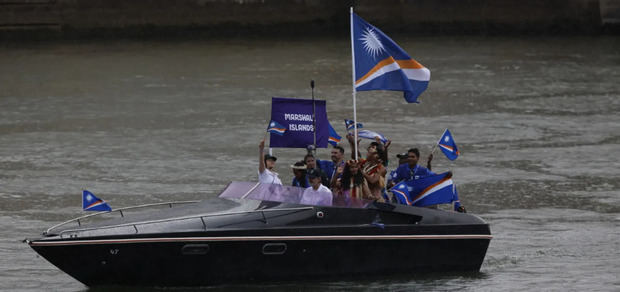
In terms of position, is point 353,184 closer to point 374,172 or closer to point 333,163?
point 374,172

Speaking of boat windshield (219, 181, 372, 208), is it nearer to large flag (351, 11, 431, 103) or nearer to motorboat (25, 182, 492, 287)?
motorboat (25, 182, 492, 287)

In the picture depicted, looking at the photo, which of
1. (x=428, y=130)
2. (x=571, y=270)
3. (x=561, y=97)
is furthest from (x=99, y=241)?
(x=561, y=97)

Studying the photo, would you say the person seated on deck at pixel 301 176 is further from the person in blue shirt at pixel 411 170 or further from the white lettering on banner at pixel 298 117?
the person in blue shirt at pixel 411 170

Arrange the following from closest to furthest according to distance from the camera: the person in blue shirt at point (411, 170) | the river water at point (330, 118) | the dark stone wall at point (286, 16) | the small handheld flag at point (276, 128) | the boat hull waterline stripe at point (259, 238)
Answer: the boat hull waterline stripe at point (259, 238) < the small handheld flag at point (276, 128) < the person in blue shirt at point (411, 170) < the river water at point (330, 118) < the dark stone wall at point (286, 16)

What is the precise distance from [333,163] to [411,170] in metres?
0.97

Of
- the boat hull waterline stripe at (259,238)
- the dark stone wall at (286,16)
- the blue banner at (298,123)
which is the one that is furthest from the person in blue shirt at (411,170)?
the dark stone wall at (286,16)

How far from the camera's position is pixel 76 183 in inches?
719

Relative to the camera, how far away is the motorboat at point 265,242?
1180 centimetres

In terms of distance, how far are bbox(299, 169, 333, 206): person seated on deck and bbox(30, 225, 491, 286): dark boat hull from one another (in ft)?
1.11

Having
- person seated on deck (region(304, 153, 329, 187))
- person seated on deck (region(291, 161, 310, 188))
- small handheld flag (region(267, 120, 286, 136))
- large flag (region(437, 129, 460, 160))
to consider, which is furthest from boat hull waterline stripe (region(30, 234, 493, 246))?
large flag (region(437, 129, 460, 160))

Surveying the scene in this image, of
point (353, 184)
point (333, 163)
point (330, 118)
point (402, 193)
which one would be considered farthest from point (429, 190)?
point (330, 118)

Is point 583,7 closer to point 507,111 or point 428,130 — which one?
point 507,111

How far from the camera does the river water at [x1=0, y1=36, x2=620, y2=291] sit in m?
14.4

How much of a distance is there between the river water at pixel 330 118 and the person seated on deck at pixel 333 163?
5.15ft
